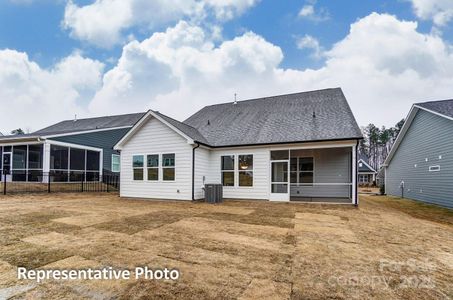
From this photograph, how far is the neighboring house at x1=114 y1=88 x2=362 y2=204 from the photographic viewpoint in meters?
12.0

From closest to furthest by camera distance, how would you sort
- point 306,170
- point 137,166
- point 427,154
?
point 137,166, point 427,154, point 306,170

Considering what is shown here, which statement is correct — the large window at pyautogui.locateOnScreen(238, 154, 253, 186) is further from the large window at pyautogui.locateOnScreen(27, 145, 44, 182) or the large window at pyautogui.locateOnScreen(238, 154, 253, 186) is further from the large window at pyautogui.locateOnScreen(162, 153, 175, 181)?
the large window at pyautogui.locateOnScreen(27, 145, 44, 182)

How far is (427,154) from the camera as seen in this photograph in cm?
1395

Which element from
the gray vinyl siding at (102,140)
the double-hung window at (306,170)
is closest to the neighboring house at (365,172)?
the double-hung window at (306,170)

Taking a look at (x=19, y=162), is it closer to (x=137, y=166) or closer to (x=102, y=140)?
(x=102, y=140)

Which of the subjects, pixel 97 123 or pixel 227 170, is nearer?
pixel 227 170

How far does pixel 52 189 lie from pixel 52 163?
2483 millimetres

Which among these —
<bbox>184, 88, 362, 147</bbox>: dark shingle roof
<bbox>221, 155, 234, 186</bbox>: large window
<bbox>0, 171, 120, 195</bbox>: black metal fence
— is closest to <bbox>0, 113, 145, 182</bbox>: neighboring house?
<bbox>0, 171, 120, 195</bbox>: black metal fence

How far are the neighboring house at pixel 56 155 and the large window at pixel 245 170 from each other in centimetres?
1319

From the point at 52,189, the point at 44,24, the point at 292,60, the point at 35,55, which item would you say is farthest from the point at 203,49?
the point at 52,189

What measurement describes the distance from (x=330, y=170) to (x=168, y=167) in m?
9.61

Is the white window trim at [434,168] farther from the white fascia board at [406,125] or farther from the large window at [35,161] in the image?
the large window at [35,161]

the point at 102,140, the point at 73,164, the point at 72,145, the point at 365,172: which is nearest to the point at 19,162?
the point at 73,164

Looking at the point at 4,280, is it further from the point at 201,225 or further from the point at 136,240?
the point at 201,225
